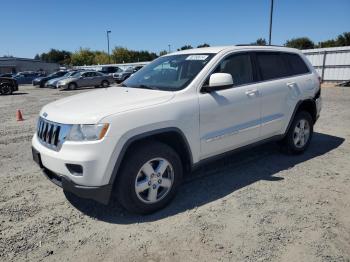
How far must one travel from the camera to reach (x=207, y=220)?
3.47 metres

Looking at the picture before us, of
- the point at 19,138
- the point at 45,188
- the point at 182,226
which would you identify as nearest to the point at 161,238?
the point at 182,226

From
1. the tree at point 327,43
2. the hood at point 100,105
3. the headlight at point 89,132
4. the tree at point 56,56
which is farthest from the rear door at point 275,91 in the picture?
the tree at point 56,56

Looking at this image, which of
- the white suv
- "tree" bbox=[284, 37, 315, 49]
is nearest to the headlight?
the white suv

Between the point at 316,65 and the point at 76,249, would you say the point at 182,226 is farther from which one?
the point at 316,65

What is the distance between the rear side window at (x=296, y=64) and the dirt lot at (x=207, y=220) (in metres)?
Answer: 1.54

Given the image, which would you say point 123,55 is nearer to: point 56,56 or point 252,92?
point 56,56

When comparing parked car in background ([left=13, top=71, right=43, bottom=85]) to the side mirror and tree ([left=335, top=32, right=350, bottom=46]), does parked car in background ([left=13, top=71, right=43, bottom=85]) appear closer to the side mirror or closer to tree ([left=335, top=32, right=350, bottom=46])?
the side mirror

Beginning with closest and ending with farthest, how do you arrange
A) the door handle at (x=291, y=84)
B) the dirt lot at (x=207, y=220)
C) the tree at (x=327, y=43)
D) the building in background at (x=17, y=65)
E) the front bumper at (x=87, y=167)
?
the dirt lot at (x=207, y=220) → the front bumper at (x=87, y=167) → the door handle at (x=291, y=84) → the building in background at (x=17, y=65) → the tree at (x=327, y=43)

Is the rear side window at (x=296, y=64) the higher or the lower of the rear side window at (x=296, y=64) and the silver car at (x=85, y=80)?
the higher

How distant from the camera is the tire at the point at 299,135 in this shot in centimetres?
532

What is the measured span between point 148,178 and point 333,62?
21761 mm

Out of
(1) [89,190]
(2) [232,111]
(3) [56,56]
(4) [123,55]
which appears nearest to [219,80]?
(2) [232,111]

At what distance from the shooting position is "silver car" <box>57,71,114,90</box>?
79.2ft

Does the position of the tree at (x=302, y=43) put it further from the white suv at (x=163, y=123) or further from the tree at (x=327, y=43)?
the white suv at (x=163, y=123)
